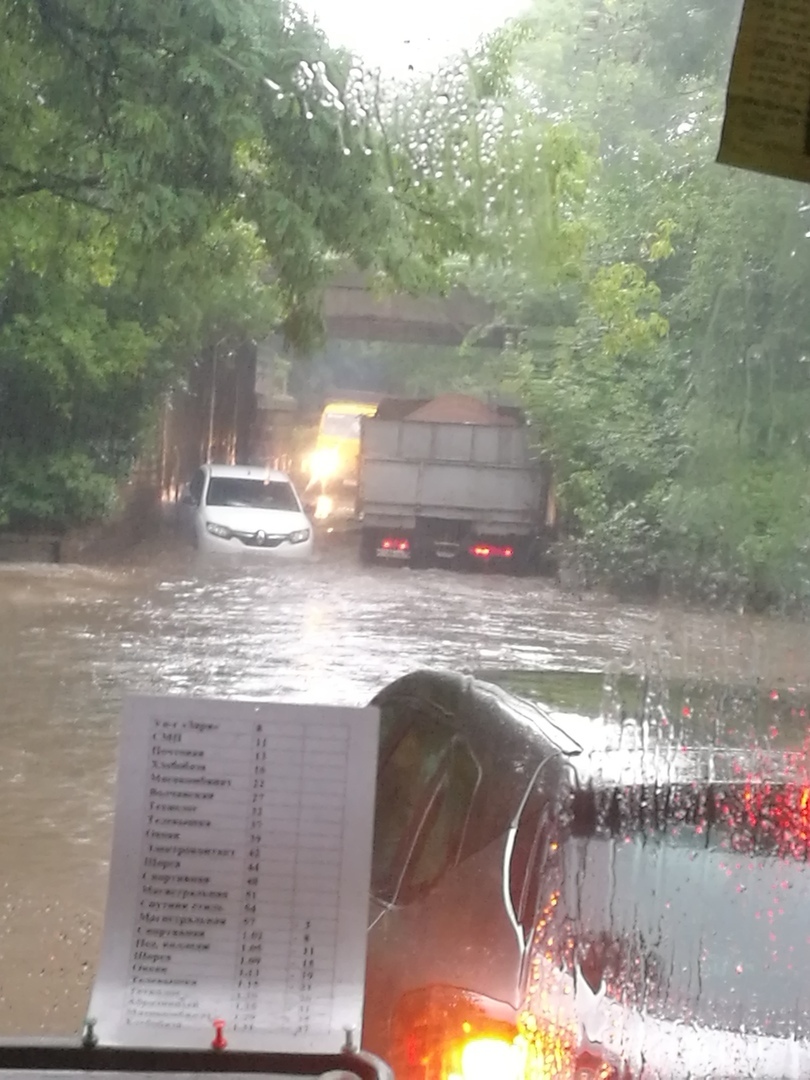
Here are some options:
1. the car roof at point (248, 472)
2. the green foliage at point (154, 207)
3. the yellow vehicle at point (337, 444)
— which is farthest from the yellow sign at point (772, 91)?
the car roof at point (248, 472)

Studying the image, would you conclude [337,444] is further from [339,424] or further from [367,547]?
[367,547]

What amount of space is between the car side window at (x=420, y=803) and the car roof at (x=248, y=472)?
0.32 m

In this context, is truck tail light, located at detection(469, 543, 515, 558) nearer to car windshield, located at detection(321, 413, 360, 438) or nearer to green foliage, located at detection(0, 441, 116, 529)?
car windshield, located at detection(321, 413, 360, 438)

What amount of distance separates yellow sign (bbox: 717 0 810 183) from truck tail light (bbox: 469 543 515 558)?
0.49m

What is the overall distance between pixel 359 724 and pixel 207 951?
24 cm

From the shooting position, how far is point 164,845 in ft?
3.47

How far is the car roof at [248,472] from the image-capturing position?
1.37 metres

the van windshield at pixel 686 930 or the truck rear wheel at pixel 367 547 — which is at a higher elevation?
the truck rear wheel at pixel 367 547

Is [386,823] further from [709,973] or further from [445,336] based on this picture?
[445,336]

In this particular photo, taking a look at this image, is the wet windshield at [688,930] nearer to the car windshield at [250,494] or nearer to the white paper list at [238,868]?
the white paper list at [238,868]

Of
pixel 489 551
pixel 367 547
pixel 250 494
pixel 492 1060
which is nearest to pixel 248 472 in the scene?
pixel 250 494

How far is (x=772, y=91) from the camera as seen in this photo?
1200mm

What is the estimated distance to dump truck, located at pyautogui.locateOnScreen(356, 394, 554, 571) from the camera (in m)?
1.37

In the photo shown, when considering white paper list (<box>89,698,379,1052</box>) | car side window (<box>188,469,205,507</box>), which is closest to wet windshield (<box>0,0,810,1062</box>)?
car side window (<box>188,469,205,507</box>)
